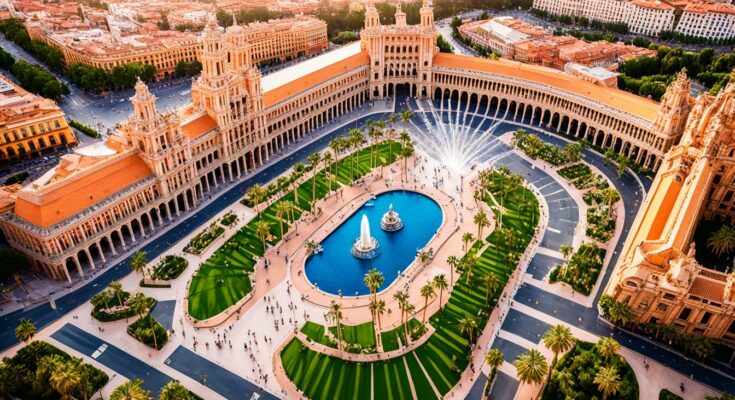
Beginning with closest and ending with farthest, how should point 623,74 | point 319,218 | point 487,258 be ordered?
point 487,258, point 319,218, point 623,74

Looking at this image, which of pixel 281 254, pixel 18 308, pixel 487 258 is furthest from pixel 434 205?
pixel 18 308

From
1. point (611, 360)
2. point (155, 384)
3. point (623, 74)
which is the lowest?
point (155, 384)

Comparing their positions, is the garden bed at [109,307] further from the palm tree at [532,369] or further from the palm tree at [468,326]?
the palm tree at [532,369]

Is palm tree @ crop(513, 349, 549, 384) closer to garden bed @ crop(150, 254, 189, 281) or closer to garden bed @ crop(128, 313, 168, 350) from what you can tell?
garden bed @ crop(128, 313, 168, 350)

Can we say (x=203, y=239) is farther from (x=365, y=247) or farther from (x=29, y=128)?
(x=29, y=128)

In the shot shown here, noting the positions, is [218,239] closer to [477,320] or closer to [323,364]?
[323,364]

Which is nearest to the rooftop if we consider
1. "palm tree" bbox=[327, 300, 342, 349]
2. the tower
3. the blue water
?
the tower

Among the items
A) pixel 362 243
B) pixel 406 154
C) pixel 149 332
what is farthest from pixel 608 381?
pixel 406 154

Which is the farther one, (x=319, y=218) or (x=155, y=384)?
(x=319, y=218)
